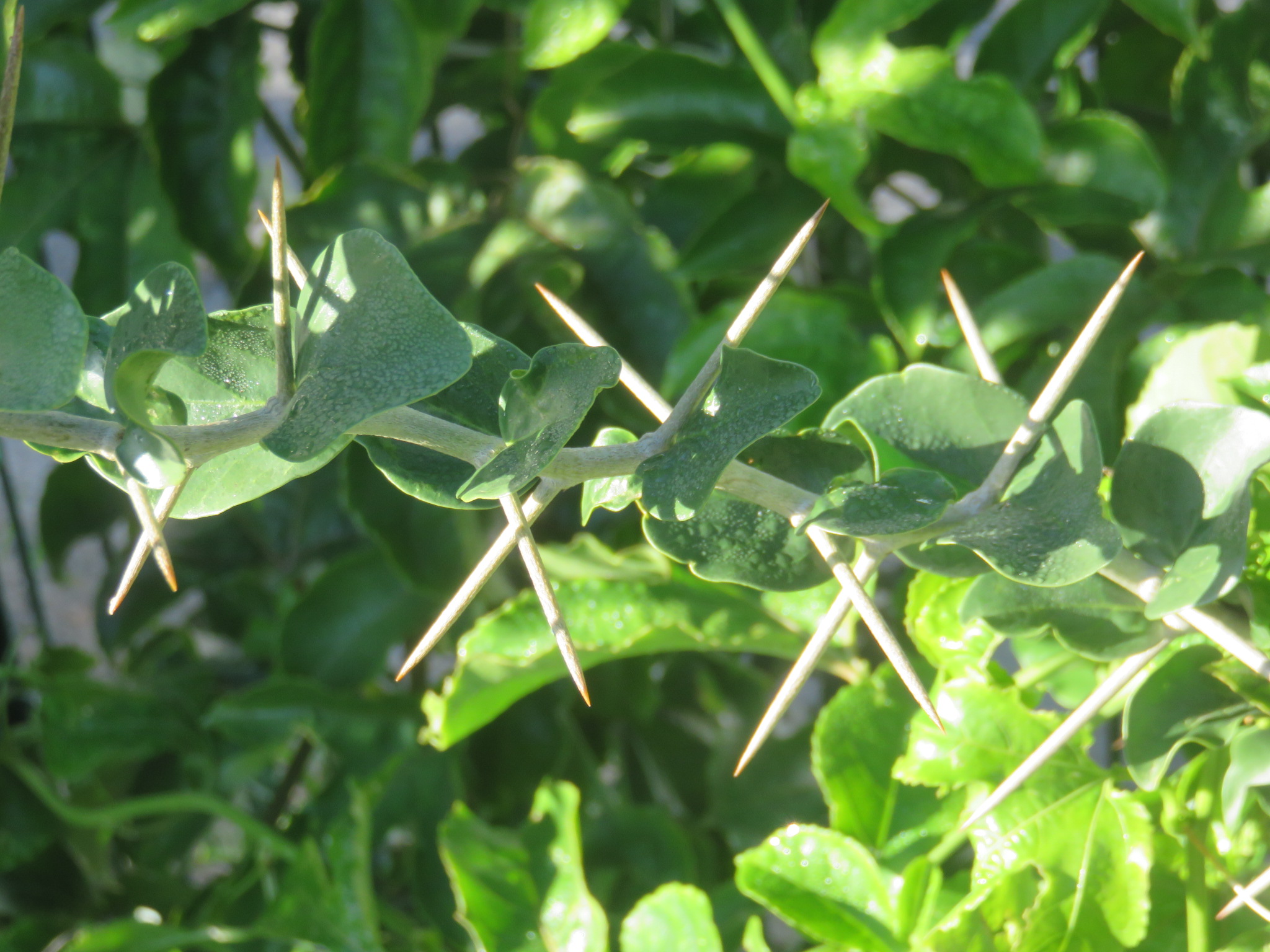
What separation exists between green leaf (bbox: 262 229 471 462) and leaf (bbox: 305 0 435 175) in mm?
280

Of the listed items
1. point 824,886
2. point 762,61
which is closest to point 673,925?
point 824,886

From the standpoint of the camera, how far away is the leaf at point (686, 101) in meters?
0.36

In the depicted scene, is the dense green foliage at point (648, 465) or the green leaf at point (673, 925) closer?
the dense green foliage at point (648, 465)

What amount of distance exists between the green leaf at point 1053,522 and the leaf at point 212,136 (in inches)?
13.0

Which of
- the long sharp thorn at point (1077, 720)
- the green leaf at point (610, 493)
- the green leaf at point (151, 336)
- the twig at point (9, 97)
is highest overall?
the twig at point (9, 97)

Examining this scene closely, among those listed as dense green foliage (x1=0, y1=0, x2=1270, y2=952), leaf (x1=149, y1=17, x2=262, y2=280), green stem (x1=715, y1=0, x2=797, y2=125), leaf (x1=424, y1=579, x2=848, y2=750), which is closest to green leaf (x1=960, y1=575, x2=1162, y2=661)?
dense green foliage (x1=0, y1=0, x2=1270, y2=952)

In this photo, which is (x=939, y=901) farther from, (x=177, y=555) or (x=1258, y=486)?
(x=177, y=555)

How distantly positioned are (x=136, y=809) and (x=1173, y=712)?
0.40 metres

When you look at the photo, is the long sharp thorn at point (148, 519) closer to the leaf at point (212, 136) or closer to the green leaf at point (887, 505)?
the green leaf at point (887, 505)

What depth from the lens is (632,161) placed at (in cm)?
46

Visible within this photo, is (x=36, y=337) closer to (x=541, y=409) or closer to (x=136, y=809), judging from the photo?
(x=541, y=409)

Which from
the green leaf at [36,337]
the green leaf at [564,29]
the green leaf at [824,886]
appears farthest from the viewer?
the green leaf at [564,29]

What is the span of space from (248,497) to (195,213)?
318 mm

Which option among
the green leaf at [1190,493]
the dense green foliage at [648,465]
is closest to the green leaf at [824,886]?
the dense green foliage at [648,465]
